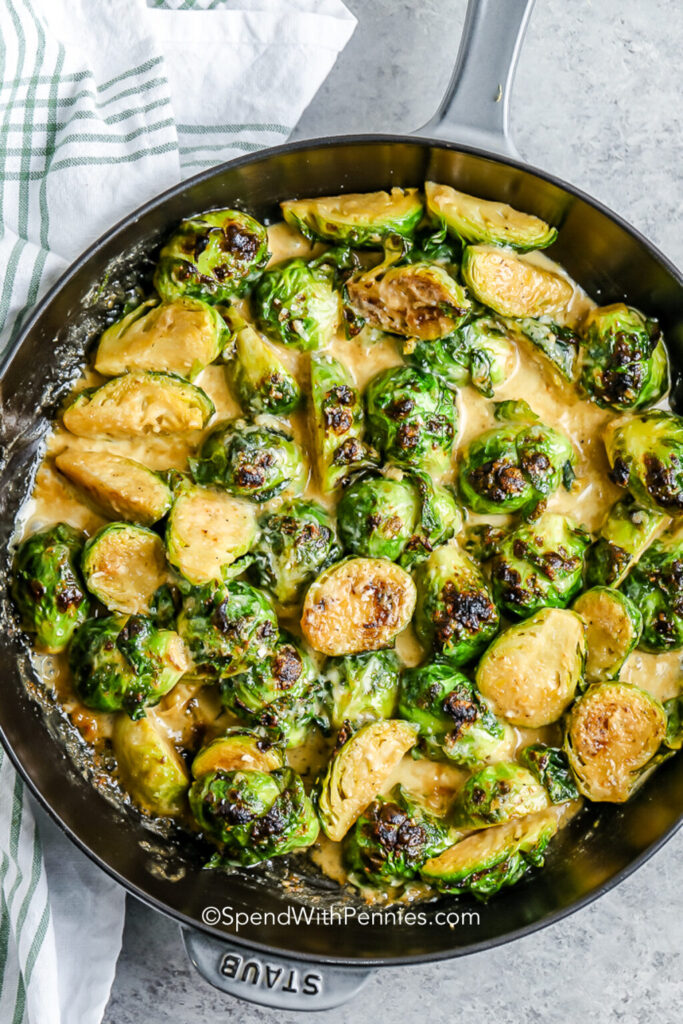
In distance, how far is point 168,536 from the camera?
8.34 ft

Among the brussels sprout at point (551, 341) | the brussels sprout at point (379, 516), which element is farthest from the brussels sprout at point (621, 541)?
the brussels sprout at point (379, 516)

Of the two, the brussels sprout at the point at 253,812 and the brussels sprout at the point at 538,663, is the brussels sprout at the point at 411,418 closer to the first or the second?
the brussels sprout at the point at 538,663

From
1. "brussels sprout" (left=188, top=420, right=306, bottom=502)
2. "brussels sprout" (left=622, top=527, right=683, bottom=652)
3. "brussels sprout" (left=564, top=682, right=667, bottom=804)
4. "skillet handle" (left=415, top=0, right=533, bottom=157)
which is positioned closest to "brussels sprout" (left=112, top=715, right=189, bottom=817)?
"brussels sprout" (left=188, top=420, right=306, bottom=502)

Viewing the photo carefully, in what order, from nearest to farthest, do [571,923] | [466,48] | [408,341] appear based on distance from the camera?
1. [466,48]
2. [408,341]
3. [571,923]

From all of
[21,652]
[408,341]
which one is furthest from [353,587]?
[21,652]

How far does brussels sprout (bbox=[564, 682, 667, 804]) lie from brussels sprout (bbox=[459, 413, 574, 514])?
57cm

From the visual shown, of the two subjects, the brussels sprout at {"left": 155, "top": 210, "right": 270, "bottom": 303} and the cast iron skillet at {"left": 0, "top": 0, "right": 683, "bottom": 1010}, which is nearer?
the cast iron skillet at {"left": 0, "top": 0, "right": 683, "bottom": 1010}

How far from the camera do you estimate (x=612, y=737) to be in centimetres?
262

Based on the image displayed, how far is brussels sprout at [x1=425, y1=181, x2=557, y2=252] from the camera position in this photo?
104 inches

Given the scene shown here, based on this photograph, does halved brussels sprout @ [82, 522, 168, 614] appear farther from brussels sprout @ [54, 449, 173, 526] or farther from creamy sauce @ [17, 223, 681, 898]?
creamy sauce @ [17, 223, 681, 898]

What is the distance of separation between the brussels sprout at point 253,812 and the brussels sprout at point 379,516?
674 mm

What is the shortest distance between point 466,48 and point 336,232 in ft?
1.90

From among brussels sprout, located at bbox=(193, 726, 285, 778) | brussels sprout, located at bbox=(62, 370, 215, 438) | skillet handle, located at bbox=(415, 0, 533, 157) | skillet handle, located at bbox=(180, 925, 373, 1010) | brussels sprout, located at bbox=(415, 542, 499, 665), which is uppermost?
skillet handle, located at bbox=(415, 0, 533, 157)

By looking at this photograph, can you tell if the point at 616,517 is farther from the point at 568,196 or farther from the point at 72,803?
the point at 72,803
